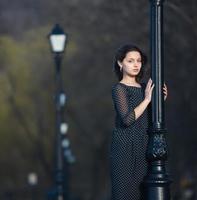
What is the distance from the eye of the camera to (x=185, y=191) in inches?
1821

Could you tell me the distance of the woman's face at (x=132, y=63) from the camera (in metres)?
8.16

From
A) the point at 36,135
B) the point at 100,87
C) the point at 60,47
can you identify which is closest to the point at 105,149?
the point at 36,135

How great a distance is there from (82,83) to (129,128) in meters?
34.3

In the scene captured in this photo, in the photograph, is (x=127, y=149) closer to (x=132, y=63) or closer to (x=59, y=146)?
(x=132, y=63)

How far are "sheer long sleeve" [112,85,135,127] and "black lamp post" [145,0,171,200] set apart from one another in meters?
0.31

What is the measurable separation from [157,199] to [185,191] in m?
38.4

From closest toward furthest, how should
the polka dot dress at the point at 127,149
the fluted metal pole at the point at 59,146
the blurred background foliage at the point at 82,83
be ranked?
the polka dot dress at the point at 127,149
the fluted metal pole at the point at 59,146
the blurred background foliage at the point at 82,83

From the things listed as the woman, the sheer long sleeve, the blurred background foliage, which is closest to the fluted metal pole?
the blurred background foliage

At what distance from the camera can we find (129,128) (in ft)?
26.1

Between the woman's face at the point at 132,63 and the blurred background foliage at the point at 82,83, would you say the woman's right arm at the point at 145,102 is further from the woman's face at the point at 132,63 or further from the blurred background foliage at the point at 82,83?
the blurred background foliage at the point at 82,83

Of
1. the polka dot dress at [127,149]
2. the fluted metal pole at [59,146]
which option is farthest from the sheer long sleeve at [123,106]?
the fluted metal pole at [59,146]

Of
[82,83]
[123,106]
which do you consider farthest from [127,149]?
[82,83]

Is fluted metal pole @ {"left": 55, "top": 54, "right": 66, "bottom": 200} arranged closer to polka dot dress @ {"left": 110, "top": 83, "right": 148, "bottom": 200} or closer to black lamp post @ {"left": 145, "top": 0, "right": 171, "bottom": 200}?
black lamp post @ {"left": 145, "top": 0, "right": 171, "bottom": 200}

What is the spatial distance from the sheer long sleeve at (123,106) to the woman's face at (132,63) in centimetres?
18
